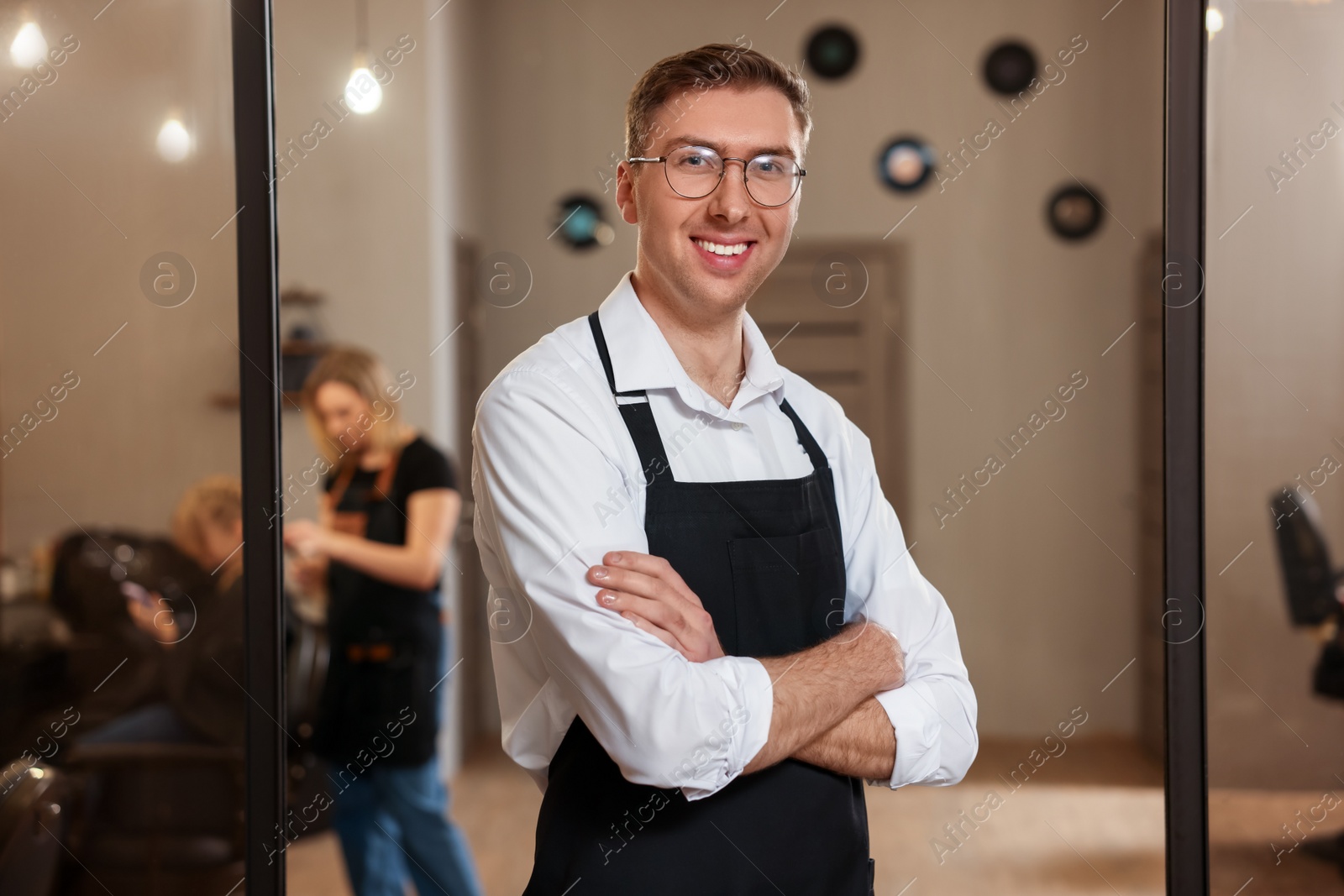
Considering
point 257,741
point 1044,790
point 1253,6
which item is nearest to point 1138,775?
point 1044,790

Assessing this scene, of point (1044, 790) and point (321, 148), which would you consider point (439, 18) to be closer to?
point (321, 148)

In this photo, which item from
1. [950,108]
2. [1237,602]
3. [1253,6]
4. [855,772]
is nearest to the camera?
[855,772]

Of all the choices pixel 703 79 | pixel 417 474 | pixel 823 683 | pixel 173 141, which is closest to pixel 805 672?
pixel 823 683

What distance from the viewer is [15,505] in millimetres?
2090

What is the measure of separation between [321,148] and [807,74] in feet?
5.78

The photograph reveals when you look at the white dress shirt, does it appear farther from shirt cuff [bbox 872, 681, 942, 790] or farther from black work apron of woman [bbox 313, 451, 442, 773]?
black work apron of woman [bbox 313, 451, 442, 773]

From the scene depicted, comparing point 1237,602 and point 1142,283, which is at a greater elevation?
point 1142,283

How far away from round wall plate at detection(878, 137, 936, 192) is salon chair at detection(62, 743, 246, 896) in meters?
2.89

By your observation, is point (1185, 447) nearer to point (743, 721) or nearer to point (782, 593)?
point (782, 593)

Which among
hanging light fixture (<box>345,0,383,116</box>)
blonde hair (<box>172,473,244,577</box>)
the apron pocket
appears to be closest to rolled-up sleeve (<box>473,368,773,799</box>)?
the apron pocket

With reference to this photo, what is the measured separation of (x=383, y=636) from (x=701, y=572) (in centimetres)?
146

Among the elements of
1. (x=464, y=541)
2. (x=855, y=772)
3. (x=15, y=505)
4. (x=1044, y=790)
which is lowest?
(x=1044, y=790)

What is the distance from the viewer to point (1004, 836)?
312 centimetres

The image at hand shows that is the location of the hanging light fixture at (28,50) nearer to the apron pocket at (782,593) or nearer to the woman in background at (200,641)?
the woman in background at (200,641)
